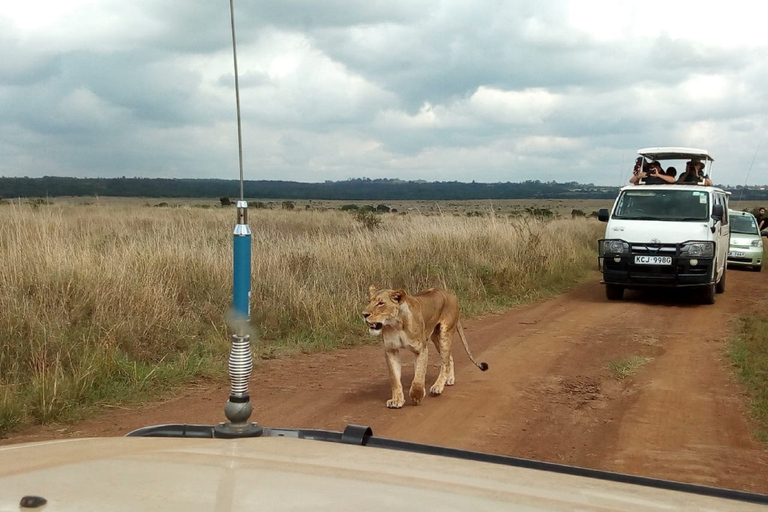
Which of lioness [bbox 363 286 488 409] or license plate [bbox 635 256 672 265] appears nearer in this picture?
lioness [bbox 363 286 488 409]

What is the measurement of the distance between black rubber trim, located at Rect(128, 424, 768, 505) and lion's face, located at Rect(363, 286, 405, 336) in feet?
12.0

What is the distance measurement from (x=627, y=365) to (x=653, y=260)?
502 cm

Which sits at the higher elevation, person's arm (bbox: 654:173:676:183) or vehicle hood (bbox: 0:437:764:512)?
person's arm (bbox: 654:173:676:183)

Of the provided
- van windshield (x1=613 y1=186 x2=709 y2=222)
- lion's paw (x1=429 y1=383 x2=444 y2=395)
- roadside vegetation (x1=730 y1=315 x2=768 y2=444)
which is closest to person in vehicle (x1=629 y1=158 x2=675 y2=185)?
van windshield (x1=613 y1=186 x2=709 y2=222)

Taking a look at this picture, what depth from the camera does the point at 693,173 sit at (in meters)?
15.2

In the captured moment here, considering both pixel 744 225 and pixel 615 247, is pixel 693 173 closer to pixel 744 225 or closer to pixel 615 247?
pixel 615 247

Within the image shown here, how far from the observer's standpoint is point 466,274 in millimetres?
13477

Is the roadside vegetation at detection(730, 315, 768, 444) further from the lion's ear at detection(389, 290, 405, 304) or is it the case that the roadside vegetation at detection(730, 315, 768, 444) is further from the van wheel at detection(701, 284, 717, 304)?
the lion's ear at detection(389, 290, 405, 304)

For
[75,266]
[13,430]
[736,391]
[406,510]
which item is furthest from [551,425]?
[75,266]

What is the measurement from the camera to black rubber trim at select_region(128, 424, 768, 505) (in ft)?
5.63

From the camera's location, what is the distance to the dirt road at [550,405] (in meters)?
5.31

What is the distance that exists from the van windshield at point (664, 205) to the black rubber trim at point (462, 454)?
11.9 meters

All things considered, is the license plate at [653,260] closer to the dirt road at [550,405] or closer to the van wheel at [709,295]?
the van wheel at [709,295]

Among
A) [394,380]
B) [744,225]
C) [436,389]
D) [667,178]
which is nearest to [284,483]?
[394,380]
